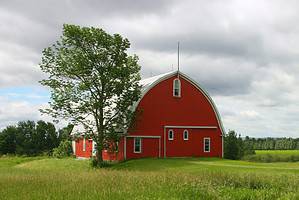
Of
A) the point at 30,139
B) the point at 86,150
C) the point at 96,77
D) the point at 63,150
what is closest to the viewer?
the point at 96,77

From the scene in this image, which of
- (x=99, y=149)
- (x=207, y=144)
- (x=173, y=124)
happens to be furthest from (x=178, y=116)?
(x=99, y=149)

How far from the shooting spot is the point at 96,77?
45.0m

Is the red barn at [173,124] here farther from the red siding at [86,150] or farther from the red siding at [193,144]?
the red siding at [86,150]

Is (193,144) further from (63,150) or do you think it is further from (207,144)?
(63,150)

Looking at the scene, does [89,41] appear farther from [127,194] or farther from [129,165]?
[127,194]

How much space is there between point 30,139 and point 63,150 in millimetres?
28625

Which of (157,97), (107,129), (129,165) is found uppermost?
(157,97)

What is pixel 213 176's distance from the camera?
77.7ft

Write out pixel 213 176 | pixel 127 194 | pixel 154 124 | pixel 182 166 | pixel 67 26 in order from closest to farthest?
pixel 127 194 → pixel 213 176 → pixel 182 166 → pixel 67 26 → pixel 154 124

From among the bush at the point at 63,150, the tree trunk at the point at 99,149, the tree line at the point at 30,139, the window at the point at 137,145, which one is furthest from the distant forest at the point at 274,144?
the tree trunk at the point at 99,149

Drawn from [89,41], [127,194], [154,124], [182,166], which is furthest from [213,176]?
[154,124]

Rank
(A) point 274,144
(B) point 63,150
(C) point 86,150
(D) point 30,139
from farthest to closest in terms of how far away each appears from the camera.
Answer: (A) point 274,144, (D) point 30,139, (B) point 63,150, (C) point 86,150

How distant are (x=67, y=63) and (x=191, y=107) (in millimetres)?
15109

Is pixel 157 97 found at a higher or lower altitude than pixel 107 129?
higher
